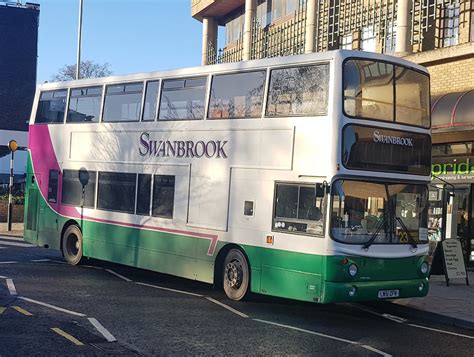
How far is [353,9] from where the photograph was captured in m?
19.5

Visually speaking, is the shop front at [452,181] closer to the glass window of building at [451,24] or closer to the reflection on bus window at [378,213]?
the glass window of building at [451,24]

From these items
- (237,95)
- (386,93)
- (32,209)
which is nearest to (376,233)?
(386,93)

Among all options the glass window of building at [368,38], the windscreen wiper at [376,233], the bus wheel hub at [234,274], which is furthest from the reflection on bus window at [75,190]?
the glass window of building at [368,38]

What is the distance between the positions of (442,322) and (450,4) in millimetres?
10008

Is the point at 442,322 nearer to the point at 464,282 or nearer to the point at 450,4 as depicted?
the point at 464,282

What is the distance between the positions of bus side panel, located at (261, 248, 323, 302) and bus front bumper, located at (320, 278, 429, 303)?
205mm

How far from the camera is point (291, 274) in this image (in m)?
9.56

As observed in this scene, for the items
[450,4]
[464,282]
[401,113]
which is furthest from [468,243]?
[401,113]

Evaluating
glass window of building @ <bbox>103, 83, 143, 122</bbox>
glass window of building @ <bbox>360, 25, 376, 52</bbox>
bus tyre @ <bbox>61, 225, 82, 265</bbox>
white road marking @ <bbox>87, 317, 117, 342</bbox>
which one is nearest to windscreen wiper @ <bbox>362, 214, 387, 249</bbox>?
white road marking @ <bbox>87, 317, 117, 342</bbox>

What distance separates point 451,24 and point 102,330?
1315cm

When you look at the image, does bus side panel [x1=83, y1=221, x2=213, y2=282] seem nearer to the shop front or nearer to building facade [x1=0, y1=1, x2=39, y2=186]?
the shop front

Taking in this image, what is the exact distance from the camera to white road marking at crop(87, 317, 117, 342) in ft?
24.4

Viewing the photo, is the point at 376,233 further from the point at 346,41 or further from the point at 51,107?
the point at 346,41

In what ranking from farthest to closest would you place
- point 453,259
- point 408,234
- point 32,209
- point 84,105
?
point 32,209
point 84,105
point 453,259
point 408,234
